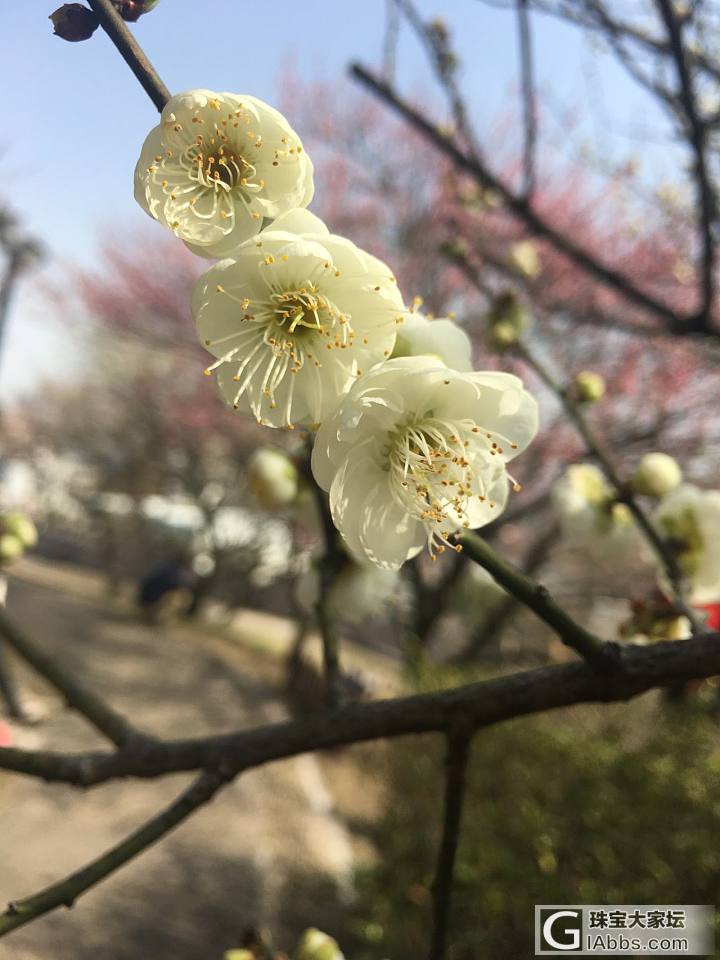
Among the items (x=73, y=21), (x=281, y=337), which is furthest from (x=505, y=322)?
(x=73, y=21)

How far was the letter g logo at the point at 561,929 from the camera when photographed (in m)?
0.73

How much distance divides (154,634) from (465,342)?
252 inches

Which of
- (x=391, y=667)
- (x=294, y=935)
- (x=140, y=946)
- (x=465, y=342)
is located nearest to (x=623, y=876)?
(x=294, y=935)

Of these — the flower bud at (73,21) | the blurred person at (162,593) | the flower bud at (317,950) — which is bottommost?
the flower bud at (317,950)

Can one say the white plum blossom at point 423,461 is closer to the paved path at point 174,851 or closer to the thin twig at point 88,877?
the thin twig at point 88,877

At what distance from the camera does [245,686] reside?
5121 millimetres

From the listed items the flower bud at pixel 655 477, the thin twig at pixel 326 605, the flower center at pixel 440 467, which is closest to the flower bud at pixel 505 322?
the flower bud at pixel 655 477

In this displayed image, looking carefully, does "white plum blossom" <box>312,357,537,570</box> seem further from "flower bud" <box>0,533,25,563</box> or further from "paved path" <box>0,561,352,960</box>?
"flower bud" <box>0,533,25,563</box>

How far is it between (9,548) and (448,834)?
3.86 feet

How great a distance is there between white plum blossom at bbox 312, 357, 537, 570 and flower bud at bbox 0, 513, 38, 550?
3.97 feet

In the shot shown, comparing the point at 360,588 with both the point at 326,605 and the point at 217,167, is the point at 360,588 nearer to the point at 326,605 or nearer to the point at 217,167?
the point at 326,605

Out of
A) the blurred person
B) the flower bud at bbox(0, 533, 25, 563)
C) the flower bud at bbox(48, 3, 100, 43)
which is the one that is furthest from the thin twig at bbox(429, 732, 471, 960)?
the blurred person

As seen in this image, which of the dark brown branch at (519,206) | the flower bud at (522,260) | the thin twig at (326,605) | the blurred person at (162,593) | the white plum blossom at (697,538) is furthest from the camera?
the blurred person at (162,593)

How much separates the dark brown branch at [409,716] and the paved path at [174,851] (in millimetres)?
259
